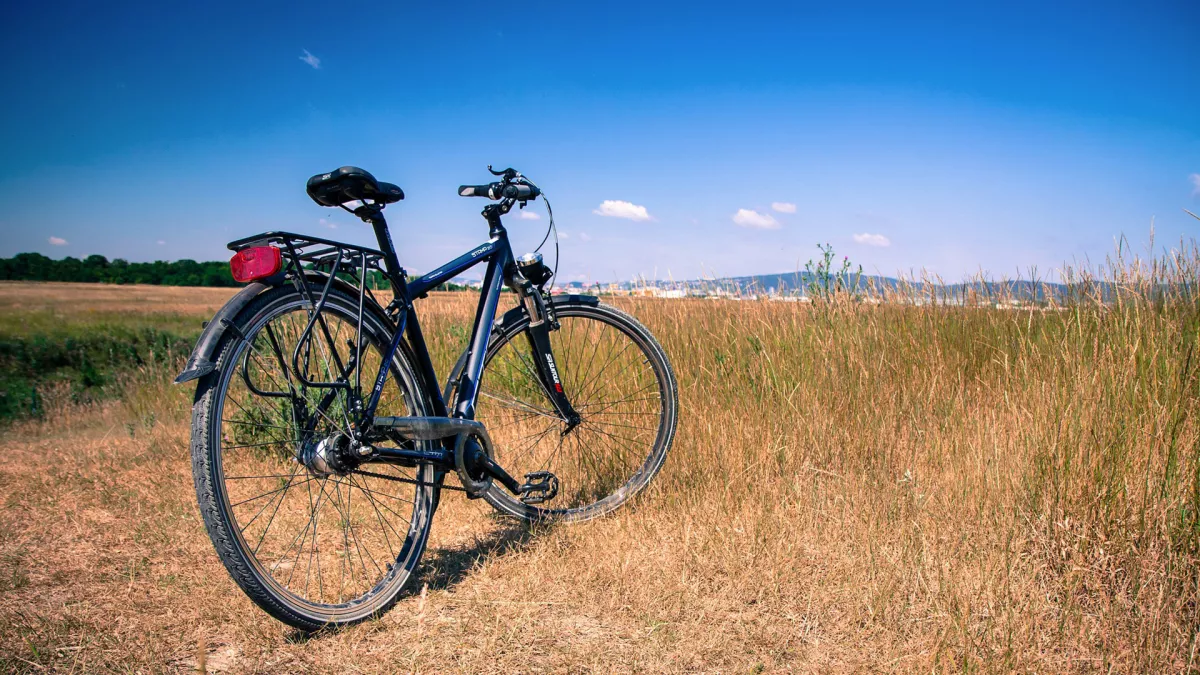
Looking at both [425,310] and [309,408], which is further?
[425,310]

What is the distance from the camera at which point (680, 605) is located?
7.73 ft

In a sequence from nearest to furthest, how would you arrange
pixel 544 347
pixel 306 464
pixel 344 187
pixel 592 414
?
pixel 306 464 → pixel 344 187 → pixel 544 347 → pixel 592 414

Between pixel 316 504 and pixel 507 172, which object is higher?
pixel 507 172

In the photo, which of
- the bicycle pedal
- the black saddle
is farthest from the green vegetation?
the black saddle

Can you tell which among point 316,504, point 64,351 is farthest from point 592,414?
point 64,351

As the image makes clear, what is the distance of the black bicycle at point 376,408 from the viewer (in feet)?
6.70

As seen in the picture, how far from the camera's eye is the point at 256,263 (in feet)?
6.73

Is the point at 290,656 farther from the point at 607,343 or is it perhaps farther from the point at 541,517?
the point at 607,343

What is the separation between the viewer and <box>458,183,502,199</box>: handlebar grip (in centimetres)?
301

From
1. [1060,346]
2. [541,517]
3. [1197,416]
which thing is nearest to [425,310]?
[541,517]

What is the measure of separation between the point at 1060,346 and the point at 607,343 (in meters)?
2.83

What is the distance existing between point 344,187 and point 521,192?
917 millimetres

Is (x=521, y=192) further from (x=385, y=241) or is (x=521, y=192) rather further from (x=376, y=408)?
(x=376, y=408)

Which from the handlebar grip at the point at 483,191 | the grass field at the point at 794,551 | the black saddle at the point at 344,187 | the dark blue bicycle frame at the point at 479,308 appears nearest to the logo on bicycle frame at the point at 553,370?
the dark blue bicycle frame at the point at 479,308
